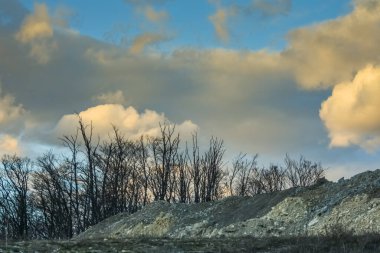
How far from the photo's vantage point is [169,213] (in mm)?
40281

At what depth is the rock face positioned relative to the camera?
78.9 ft

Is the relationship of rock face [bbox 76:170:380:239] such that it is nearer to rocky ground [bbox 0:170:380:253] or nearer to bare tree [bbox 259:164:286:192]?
rocky ground [bbox 0:170:380:253]

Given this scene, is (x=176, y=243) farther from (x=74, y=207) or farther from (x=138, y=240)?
(x=74, y=207)

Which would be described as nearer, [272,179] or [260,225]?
[260,225]

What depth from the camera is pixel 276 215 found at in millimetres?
29672

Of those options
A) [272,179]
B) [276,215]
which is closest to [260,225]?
[276,215]

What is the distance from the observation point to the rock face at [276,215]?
24.0 m

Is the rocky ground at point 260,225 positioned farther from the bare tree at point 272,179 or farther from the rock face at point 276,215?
the bare tree at point 272,179

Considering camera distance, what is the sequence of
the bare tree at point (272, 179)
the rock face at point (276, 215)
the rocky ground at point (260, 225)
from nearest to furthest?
1. the rocky ground at point (260, 225)
2. the rock face at point (276, 215)
3. the bare tree at point (272, 179)

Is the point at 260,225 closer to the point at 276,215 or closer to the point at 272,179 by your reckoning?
the point at 276,215

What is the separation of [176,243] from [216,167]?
5543 cm

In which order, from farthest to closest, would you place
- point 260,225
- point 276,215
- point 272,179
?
point 272,179
point 276,215
point 260,225

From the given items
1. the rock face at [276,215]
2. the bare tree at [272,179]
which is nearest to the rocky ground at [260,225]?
the rock face at [276,215]

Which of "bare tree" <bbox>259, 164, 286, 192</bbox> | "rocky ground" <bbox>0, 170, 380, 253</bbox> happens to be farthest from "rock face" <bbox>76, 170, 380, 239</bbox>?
"bare tree" <bbox>259, 164, 286, 192</bbox>
